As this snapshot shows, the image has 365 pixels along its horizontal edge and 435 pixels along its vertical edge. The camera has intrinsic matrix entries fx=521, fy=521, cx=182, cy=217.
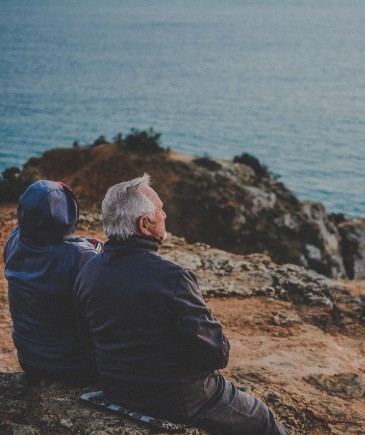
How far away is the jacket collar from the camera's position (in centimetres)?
343

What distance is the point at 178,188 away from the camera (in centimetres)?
2170

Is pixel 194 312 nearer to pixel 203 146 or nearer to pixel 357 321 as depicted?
pixel 357 321

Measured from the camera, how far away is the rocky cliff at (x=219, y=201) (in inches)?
812

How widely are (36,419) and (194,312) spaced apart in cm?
168

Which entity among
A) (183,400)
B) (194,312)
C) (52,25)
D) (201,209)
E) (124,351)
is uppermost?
(52,25)

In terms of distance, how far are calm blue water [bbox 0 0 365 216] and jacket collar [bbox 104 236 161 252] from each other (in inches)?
1270

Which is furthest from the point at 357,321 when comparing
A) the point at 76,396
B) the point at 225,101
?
the point at 225,101

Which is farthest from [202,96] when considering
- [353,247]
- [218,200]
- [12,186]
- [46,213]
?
[46,213]

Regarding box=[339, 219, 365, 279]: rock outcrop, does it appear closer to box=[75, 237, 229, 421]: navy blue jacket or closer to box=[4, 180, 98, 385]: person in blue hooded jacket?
box=[4, 180, 98, 385]: person in blue hooded jacket

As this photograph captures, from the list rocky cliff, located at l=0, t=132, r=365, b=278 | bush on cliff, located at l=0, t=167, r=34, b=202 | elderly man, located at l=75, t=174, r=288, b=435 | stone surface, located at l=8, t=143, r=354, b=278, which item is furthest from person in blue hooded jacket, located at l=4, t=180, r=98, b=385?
stone surface, located at l=8, t=143, r=354, b=278

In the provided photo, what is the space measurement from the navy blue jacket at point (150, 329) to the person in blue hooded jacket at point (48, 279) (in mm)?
336

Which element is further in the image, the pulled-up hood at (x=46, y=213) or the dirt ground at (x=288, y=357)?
the dirt ground at (x=288, y=357)

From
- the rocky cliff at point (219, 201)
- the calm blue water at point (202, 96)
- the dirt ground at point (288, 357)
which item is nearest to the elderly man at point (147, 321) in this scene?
the dirt ground at point (288, 357)

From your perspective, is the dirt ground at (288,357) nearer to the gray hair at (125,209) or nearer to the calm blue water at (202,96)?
the gray hair at (125,209)
